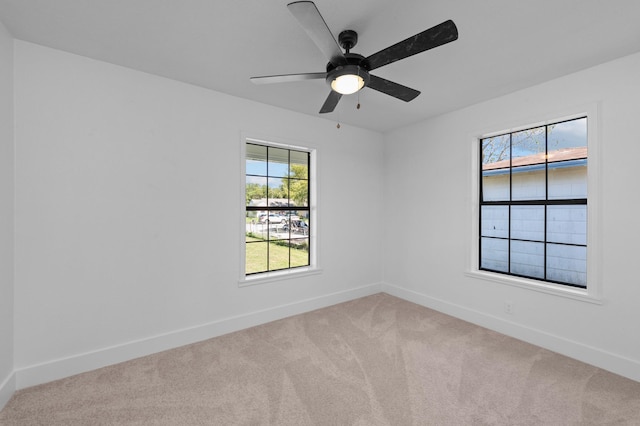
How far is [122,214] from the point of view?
245 cm

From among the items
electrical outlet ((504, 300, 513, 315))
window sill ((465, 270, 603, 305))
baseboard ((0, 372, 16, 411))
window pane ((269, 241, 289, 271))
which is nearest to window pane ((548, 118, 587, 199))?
window sill ((465, 270, 603, 305))

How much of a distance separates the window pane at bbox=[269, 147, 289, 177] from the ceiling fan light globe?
167 cm

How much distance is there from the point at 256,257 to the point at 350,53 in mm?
2441

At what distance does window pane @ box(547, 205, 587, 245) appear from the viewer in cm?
267

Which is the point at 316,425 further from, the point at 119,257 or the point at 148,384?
the point at 119,257

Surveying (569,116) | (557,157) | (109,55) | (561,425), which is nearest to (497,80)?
(569,116)

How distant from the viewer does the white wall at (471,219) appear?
2.28 meters

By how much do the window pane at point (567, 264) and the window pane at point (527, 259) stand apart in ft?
0.27

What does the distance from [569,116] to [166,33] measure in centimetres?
346

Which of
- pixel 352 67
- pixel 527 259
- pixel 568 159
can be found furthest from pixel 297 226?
pixel 568 159

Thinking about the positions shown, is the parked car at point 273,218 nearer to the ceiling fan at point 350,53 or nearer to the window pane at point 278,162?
the window pane at point 278,162

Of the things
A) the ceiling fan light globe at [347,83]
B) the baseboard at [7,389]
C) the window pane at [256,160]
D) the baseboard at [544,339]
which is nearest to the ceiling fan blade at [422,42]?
the ceiling fan light globe at [347,83]

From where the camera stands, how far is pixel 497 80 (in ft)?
8.74

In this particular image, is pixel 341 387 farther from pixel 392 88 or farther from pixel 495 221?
pixel 495 221
